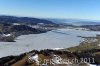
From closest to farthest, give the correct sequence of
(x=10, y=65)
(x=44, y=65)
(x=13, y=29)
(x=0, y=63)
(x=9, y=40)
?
1. (x=44, y=65)
2. (x=10, y=65)
3. (x=0, y=63)
4. (x=9, y=40)
5. (x=13, y=29)

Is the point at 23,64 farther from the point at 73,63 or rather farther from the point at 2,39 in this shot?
the point at 2,39

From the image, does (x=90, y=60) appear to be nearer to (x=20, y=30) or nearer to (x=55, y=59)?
(x=55, y=59)

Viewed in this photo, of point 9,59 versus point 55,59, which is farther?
point 9,59

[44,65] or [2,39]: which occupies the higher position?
[44,65]

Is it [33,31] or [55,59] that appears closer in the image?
[55,59]

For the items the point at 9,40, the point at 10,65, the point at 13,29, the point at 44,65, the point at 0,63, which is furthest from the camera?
the point at 13,29

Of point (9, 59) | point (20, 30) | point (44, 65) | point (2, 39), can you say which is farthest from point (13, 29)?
point (44, 65)

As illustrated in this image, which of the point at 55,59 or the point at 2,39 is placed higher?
the point at 55,59

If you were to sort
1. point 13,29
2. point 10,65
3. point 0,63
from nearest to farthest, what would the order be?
point 10,65 → point 0,63 → point 13,29

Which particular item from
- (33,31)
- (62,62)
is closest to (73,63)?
(62,62)
